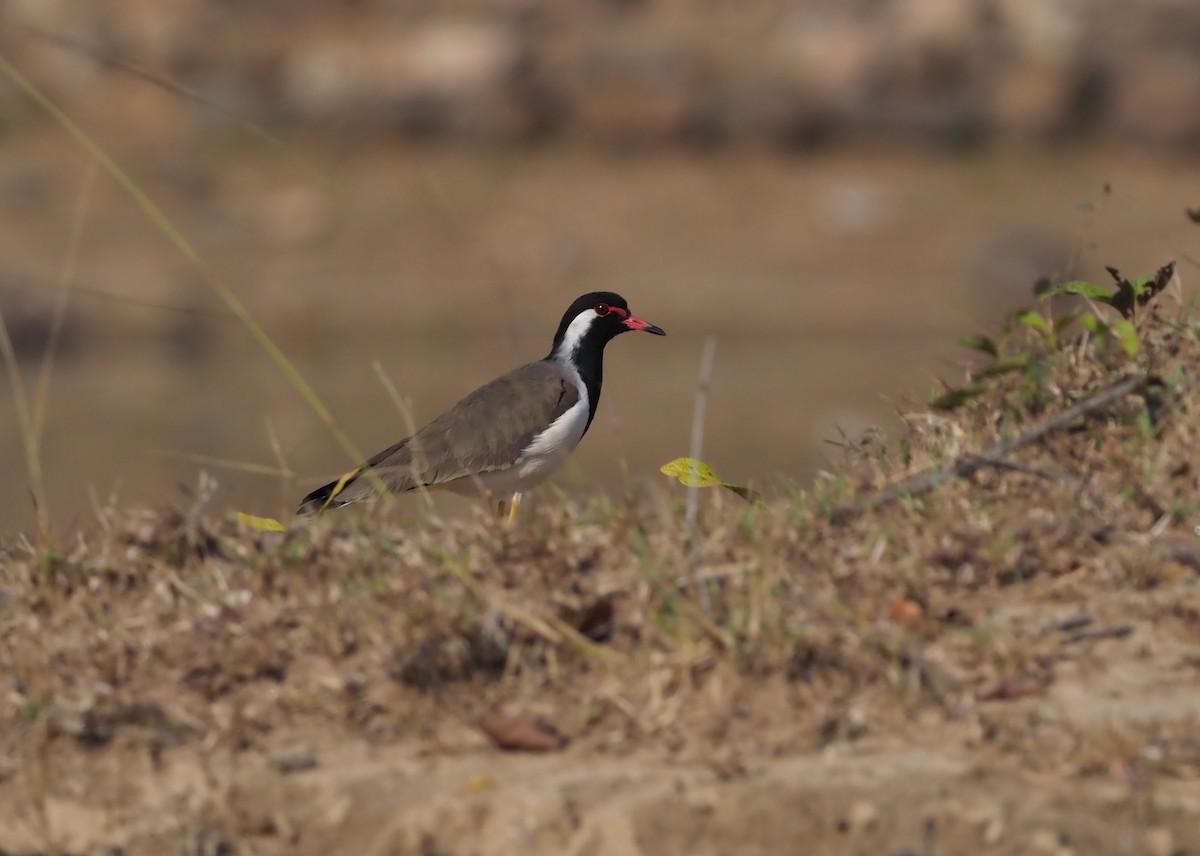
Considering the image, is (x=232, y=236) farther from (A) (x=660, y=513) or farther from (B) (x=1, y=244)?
(A) (x=660, y=513)

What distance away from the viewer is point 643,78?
2186 cm

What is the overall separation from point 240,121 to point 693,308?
1365cm

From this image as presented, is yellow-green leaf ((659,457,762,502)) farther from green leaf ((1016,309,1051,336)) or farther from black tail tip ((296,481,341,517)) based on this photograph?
black tail tip ((296,481,341,517))

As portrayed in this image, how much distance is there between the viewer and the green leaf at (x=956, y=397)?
423cm

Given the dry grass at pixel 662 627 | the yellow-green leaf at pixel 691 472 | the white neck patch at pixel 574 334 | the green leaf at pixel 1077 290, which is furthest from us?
the white neck patch at pixel 574 334

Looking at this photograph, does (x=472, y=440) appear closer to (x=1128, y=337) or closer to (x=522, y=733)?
(x=1128, y=337)

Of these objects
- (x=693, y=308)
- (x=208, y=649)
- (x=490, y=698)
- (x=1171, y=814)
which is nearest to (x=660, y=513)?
(x=490, y=698)

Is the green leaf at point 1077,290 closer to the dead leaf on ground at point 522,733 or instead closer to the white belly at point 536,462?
the white belly at point 536,462

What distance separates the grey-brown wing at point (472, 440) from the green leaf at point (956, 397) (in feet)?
4.88

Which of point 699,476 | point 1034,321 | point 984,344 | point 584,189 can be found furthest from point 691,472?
point 584,189

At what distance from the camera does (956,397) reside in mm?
4301

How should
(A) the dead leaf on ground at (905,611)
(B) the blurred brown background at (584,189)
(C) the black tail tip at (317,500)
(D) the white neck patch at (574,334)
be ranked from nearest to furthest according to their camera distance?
(A) the dead leaf on ground at (905,611), (C) the black tail tip at (317,500), (D) the white neck patch at (574,334), (B) the blurred brown background at (584,189)

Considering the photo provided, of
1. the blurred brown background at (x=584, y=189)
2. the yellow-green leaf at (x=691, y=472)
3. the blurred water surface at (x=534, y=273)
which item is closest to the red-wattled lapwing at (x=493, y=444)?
the yellow-green leaf at (x=691, y=472)

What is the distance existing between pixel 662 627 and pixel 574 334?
8.33ft
